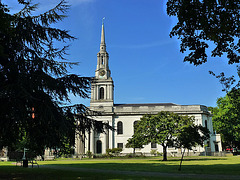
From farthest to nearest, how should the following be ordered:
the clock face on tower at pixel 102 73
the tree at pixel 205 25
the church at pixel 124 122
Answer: the clock face on tower at pixel 102 73 < the church at pixel 124 122 < the tree at pixel 205 25

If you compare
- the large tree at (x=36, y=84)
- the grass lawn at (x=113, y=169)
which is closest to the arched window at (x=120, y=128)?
the grass lawn at (x=113, y=169)

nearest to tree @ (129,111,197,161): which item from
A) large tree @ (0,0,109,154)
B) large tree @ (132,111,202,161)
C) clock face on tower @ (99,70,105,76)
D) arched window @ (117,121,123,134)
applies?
large tree @ (132,111,202,161)

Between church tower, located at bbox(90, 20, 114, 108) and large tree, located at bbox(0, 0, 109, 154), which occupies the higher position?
church tower, located at bbox(90, 20, 114, 108)

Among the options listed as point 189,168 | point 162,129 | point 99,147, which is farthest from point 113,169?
point 99,147

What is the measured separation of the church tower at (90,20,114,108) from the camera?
60.6m

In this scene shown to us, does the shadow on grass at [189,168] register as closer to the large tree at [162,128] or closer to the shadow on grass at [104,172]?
the shadow on grass at [104,172]

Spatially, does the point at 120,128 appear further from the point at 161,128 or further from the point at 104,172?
the point at 104,172

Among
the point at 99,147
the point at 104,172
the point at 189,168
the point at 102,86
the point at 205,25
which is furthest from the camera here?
the point at 102,86

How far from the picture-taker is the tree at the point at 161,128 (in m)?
31.3

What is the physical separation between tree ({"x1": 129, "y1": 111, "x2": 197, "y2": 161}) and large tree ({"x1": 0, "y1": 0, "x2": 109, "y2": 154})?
1838cm

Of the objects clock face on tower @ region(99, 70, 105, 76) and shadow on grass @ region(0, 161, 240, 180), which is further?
clock face on tower @ region(99, 70, 105, 76)

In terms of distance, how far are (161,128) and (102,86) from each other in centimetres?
3248

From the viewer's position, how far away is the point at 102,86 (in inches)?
2453

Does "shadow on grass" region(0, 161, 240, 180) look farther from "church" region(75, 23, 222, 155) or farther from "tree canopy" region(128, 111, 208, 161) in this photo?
"church" region(75, 23, 222, 155)
